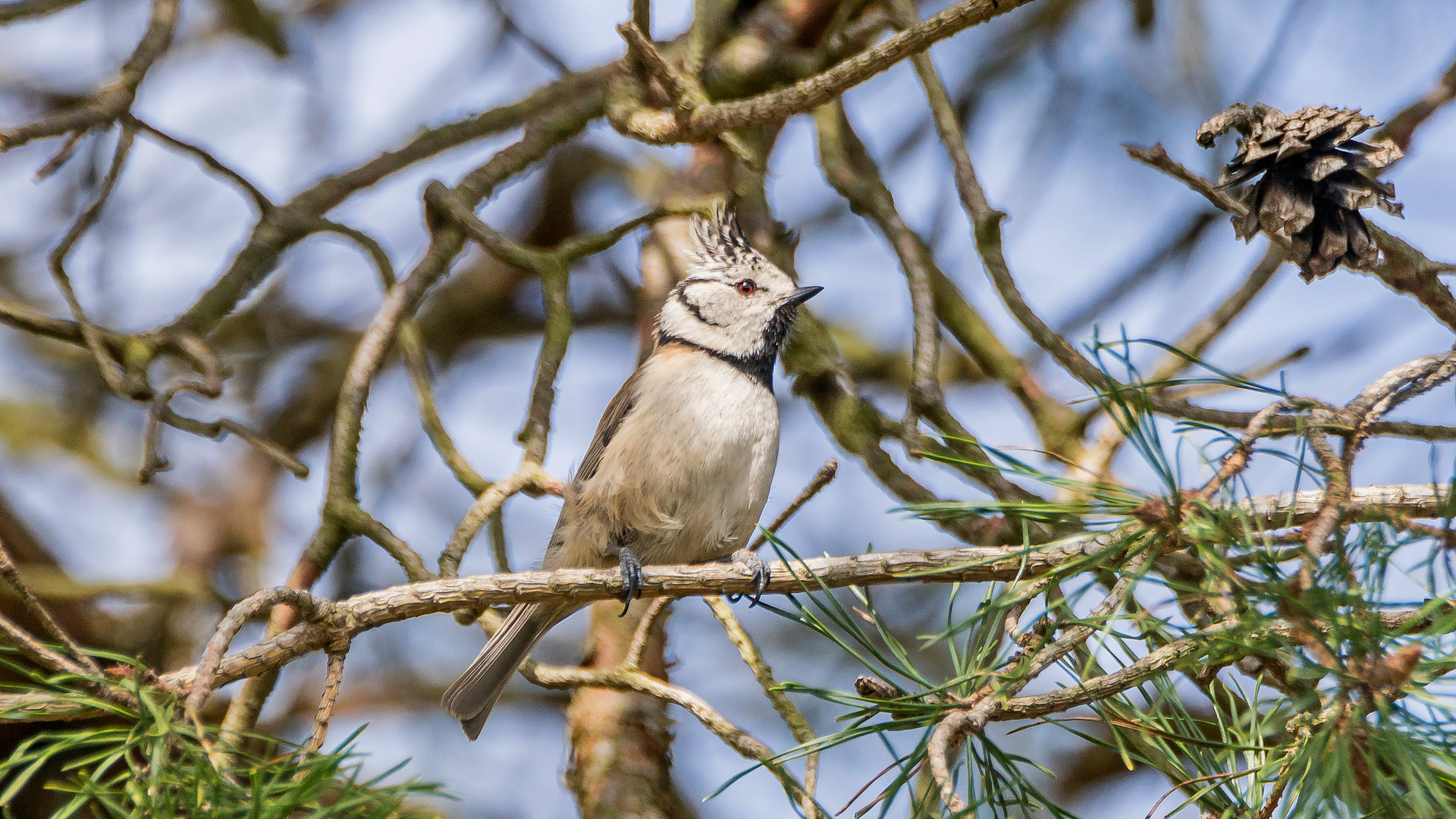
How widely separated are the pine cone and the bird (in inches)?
63.2

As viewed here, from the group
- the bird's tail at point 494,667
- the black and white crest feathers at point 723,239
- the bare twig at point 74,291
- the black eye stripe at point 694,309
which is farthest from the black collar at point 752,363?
the bare twig at point 74,291

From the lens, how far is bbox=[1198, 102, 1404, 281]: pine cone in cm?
199

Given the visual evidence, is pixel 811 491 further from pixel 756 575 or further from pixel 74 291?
pixel 74 291

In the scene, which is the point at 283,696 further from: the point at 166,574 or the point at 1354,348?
the point at 1354,348

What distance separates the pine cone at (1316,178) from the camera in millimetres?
1988

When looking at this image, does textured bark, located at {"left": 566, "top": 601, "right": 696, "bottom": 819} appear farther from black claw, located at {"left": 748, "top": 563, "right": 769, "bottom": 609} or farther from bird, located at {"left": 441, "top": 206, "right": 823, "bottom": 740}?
black claw, located at {"left": 748, "top": 563, "right": 769, "bottom": 609}

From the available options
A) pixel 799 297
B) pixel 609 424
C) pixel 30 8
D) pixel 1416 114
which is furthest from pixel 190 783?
pixel 1416 114

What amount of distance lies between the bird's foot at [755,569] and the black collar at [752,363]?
2.03ft

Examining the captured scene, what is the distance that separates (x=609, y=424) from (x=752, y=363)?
56 cm

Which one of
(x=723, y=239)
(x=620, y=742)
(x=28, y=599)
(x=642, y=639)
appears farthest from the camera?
(x=723, y=239)

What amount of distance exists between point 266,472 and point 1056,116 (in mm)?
4399

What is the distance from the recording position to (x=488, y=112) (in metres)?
3.94

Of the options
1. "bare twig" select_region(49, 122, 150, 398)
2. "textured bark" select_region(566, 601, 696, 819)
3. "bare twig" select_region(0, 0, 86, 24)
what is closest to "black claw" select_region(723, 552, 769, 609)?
"textured bark" select_region(566, 601, 696, 819)

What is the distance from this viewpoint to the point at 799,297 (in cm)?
385
